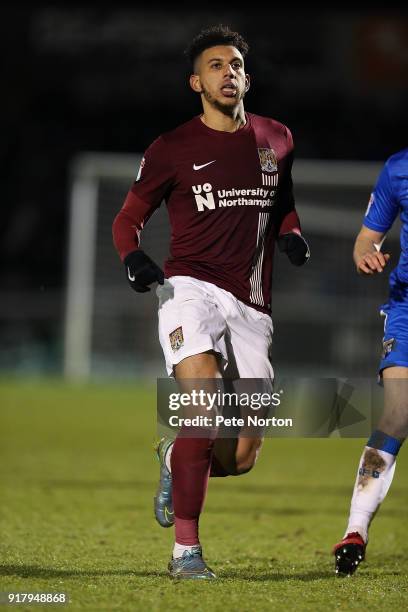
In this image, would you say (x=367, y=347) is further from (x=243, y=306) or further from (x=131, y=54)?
(x=243, y=306)

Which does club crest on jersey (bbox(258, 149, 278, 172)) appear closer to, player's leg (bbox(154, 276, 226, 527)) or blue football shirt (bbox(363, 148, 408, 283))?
blue football shirt (bbox(363, 148, 408, 283))

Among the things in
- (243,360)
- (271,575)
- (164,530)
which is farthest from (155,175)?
(164,530)

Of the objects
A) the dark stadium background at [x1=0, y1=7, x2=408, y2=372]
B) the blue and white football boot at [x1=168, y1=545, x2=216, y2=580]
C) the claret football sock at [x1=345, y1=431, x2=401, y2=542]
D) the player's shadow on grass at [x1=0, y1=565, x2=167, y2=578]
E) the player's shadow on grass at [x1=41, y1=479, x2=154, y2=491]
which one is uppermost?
the dark stadium background at [x1=0, y1=7, x2=408, y2=372]

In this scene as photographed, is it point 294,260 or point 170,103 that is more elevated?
point 170,103

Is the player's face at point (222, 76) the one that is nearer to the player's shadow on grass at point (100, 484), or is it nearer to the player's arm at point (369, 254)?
the player's arm at point (369, 254)

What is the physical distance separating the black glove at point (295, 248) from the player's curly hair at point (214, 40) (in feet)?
2.81

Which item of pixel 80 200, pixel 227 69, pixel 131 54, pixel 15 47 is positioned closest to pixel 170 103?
pixel 131 54

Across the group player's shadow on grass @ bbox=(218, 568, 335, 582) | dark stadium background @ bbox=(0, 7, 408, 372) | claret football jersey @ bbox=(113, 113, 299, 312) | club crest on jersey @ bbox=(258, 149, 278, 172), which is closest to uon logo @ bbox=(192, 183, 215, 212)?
claret football jersey @ bbox=(113, 113, 299, 312)

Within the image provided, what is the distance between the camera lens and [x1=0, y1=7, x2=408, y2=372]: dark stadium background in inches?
1039

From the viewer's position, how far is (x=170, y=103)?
1104 inches

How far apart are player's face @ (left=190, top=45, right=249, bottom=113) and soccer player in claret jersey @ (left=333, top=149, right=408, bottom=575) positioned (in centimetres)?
75

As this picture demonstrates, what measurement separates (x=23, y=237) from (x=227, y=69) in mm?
22100

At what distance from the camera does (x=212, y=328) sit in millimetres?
5422

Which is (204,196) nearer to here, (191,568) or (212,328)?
(212,328)
